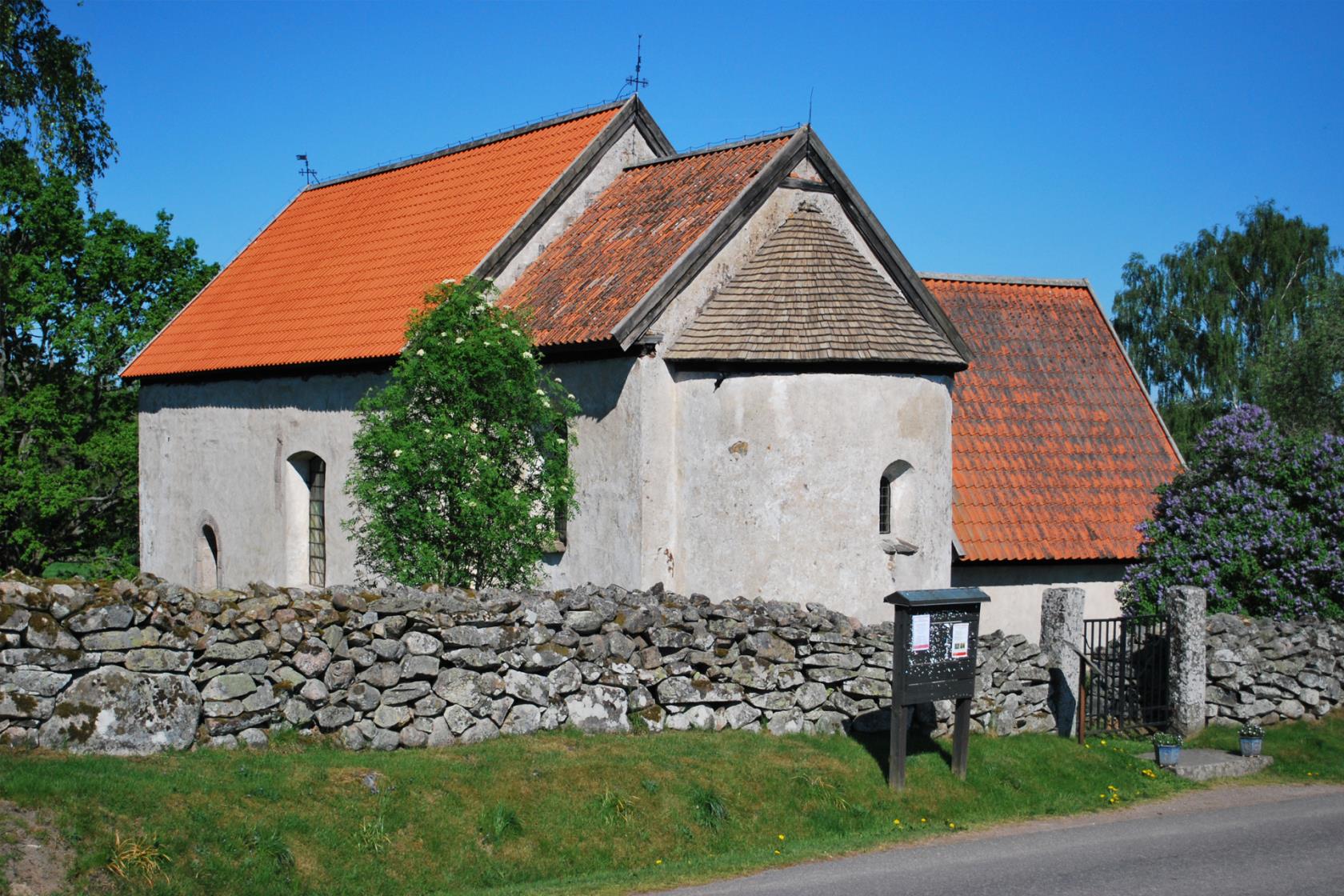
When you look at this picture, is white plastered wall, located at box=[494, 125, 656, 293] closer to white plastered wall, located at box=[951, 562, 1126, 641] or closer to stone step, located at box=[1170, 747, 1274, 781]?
white plastered wall, located at box=[951, 562, 1126, 641]

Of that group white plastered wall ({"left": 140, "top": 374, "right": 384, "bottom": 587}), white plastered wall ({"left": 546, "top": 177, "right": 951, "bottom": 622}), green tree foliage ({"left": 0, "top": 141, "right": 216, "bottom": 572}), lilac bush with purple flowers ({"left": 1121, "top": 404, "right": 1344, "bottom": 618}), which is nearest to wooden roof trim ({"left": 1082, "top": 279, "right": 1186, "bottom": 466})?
lilac bush with purple flowers ({"left": 1121, "top": 404, "right": 1344, "bottom": 618})

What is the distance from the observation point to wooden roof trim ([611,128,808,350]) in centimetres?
1845

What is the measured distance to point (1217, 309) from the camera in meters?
50.2

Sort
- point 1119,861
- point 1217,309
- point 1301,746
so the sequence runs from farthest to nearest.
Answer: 1. point 1217,309
2. point 1301,746
3. point 1119,861

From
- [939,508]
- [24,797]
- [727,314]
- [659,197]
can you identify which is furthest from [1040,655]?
[24,797]

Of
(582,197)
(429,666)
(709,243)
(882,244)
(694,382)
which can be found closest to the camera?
(429,666)

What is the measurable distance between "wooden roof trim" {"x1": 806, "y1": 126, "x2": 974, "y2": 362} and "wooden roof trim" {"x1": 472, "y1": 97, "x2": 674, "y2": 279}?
4835 millimetres

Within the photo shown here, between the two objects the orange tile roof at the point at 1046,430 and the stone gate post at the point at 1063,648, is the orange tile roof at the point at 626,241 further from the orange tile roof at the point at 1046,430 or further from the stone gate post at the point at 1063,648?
the stone gate post at the point at 1063,648

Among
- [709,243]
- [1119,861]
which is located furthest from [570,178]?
[1119,861]

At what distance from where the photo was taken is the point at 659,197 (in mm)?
22297

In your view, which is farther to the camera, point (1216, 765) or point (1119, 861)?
point (1216, 765)

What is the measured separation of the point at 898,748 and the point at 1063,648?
12.6 feet

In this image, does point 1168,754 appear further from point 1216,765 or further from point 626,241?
A: point 626,241

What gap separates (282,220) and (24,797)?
23.0 m
